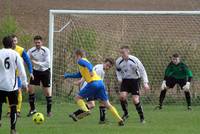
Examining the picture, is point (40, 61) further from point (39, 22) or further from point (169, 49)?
point (39, 22)

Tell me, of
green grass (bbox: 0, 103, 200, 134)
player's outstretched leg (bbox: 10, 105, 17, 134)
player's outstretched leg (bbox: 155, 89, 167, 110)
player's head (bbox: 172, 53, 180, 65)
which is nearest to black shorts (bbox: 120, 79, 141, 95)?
green grass (bbox: 0, 103, 200, 134)

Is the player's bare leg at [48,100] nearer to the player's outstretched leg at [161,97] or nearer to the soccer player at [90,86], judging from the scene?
the soccer player at [90,86]

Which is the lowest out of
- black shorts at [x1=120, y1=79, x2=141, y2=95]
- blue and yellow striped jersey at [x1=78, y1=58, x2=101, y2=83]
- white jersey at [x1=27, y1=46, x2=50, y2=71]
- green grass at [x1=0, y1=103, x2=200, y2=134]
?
green grass at [x1=0, y1=103, x2=200, y2=134]

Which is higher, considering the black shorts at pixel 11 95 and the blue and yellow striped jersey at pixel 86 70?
the blue and yellow striped jersey at pixel 86 70

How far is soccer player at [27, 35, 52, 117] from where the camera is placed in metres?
17.5

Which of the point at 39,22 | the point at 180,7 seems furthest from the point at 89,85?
the point at 180,7

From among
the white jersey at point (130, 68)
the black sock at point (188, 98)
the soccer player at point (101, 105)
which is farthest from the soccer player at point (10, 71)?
the black sock at point (188, 98)

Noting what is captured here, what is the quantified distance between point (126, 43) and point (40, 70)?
5718 mm

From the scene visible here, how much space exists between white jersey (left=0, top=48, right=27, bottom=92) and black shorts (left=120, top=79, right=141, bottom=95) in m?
3.60

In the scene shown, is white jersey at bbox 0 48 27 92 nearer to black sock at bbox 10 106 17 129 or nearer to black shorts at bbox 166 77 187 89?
black sock at bbox 10 106 17 129

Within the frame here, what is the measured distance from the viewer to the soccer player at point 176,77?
2047cm

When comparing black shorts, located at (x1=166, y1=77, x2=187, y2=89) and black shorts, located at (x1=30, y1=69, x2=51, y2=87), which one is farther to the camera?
black shorts, located at (x1=166, y1=77, x2=187, y2=89)

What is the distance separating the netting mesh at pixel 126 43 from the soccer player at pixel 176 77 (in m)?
1.27

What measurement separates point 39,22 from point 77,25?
57.5 ft
